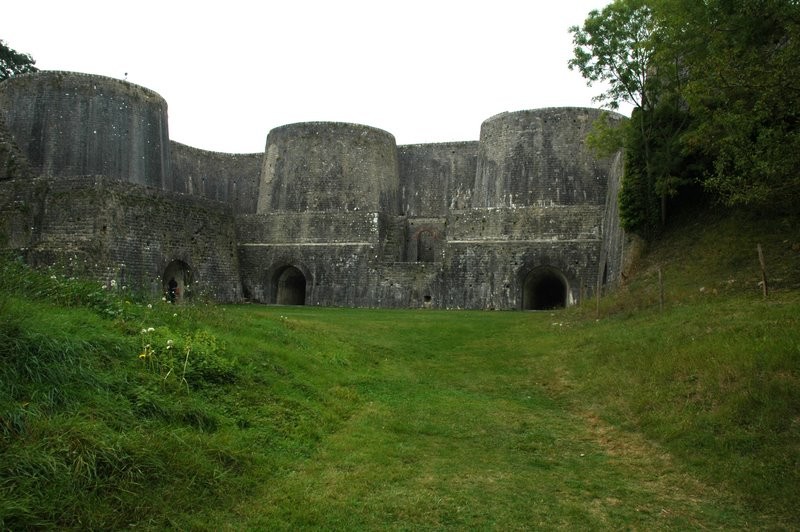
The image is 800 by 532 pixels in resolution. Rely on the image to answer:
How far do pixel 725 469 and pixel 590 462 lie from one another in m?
1.24

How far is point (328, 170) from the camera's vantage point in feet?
111

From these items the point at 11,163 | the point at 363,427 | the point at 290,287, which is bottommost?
the point at 363,427

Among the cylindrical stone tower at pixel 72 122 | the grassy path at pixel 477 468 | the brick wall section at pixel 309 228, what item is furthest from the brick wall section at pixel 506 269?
the cylindrical stone tower at pixel 72 122

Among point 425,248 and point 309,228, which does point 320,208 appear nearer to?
point 309,228

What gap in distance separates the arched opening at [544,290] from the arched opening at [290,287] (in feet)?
31.7

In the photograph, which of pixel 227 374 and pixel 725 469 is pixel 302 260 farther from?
pixel 725 469

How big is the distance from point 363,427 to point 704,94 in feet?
29.7

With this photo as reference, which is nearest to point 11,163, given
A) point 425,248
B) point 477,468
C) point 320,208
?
point 320,208

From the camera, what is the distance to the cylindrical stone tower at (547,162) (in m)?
30.1

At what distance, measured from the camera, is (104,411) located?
16.5 ft

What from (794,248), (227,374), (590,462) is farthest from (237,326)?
(794,248)

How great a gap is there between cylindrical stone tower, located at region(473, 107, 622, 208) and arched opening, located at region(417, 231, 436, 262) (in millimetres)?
4153

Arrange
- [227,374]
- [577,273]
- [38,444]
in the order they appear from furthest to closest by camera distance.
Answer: [577,273]
[227,374]
[38,444]

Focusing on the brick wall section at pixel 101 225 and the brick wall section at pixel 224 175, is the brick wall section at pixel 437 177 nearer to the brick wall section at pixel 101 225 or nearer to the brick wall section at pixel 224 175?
the brick wall section at pixel 224 175
